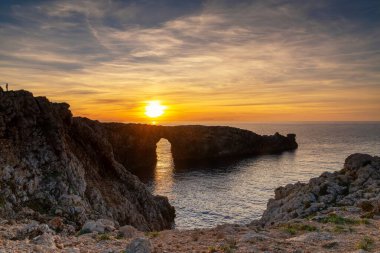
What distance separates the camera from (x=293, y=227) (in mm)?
24078

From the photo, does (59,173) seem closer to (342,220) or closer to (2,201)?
(2,201)

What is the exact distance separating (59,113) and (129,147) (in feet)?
361

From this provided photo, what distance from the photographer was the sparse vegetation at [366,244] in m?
18.6

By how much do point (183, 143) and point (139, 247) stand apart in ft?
523

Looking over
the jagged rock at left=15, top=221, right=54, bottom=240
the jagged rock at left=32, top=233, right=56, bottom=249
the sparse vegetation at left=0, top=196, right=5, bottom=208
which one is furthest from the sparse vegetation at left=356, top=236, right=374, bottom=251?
the sparse vegetation at left=0, top=196, right=5, bottom=208

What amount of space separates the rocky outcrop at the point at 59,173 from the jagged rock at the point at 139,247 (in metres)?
15.2

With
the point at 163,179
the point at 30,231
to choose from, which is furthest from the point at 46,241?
the point at 163,179

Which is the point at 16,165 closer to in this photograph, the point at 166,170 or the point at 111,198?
the point at 111,198

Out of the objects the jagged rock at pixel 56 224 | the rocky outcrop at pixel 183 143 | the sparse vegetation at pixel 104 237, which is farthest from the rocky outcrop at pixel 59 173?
the rocky outcrop at pixel 183 143

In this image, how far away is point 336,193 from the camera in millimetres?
37094

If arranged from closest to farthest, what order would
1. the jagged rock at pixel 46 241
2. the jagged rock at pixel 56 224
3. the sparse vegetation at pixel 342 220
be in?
the jagged rock at pixel 46 241, the sparse vegetation at pixel 342 220, the jagged rock at pixel 56 224

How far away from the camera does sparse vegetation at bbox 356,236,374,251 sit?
1861 centimetres

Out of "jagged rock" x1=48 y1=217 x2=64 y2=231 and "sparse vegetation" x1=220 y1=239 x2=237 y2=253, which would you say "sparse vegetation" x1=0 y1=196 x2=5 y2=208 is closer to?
"jagged rock" x1=48 y1=217 x2=64 y2=231

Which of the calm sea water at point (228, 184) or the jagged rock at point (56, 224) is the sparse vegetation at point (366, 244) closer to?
the jagged rock at point (56, 224)
